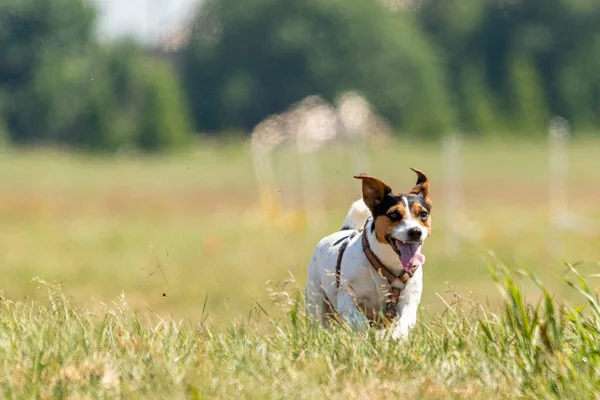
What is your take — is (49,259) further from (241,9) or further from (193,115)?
(193,115)

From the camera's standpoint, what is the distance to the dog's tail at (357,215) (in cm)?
783

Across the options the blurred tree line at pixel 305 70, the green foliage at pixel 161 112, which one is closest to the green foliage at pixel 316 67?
the blurred tree line at pixel 305 70

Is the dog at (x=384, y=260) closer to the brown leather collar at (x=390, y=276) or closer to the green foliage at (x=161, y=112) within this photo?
the brown leather collar at (x=390, y=276)

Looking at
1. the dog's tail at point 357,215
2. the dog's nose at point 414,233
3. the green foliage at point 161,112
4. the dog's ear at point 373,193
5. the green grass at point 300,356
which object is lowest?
the green foliage at point 161,112

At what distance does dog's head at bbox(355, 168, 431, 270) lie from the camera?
6.77 metres

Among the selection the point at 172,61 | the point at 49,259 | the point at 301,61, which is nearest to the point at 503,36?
the point at 301,61

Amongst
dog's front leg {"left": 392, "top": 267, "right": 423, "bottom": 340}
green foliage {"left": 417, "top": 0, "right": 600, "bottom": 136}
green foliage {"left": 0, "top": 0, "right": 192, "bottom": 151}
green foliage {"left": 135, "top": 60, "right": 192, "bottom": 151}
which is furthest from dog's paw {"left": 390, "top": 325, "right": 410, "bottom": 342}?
green foliage {"left": 417, "top": 0, "right": 600, "bottom": 136}

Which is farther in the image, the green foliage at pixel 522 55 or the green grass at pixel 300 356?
the green foliage at pixel 522 55

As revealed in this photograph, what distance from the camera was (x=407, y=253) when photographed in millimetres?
6859

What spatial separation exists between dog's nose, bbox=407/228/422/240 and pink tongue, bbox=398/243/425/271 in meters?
0.11

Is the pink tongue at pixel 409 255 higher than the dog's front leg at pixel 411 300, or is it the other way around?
the pink tongue at pixel 409 255

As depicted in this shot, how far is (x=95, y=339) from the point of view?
560 cm

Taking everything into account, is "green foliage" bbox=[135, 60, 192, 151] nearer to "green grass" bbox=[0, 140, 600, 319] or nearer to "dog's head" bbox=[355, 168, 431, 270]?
"green grass" bbox=[0, 140, 600, 319]

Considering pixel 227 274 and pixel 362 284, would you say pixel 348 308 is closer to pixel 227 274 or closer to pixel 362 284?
pixel 362 284
